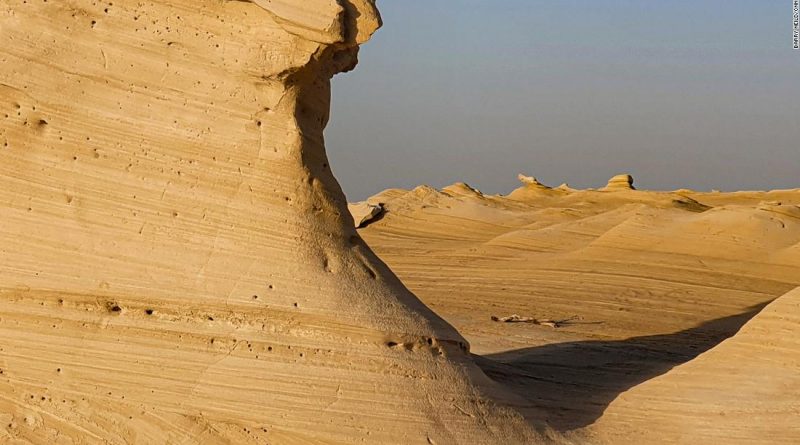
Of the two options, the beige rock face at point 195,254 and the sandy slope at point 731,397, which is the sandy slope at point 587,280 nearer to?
the sandy slope at point 731,397

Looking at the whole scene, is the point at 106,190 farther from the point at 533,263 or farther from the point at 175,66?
the point at 533,263

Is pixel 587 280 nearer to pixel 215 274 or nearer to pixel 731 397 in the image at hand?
pixel 731 397

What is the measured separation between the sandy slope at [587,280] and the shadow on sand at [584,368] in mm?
18

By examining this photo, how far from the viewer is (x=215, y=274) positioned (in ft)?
20.3

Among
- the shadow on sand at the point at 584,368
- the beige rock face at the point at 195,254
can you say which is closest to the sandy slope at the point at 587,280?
the shadow on sand at the point at 584,368

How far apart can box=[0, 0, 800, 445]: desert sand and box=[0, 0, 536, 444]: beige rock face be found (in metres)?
0.01

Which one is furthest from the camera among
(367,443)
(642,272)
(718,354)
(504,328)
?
(642,272)

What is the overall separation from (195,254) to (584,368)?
13.7ft

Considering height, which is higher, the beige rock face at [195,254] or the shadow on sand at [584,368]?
the beige rock face at [195,254]

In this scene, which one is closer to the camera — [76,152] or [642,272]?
Answer: [76,152]

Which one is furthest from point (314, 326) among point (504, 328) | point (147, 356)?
point (504, 328)

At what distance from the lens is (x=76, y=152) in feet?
21.2

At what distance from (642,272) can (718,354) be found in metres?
8.57

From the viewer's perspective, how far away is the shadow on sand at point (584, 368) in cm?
730
